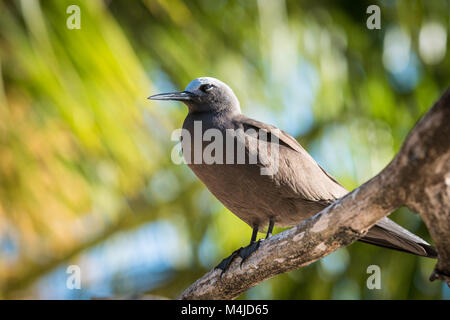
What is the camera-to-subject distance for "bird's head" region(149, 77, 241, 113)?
3838mm

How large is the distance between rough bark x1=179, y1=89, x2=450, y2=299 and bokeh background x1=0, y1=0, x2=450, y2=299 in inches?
73.7

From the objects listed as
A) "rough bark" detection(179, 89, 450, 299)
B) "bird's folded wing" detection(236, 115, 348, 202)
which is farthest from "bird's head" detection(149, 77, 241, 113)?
"rough bark" detection(179, 89, 450, 299)

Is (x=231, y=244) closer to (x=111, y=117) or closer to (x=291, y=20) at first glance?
(x=111, y=117)

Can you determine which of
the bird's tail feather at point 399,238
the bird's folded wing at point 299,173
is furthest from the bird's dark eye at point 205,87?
the bird's tail feather at point 399,238

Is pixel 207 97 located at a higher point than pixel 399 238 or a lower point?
higher

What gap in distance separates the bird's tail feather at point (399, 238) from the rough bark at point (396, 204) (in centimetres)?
59

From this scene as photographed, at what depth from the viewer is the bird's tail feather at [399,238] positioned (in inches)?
125

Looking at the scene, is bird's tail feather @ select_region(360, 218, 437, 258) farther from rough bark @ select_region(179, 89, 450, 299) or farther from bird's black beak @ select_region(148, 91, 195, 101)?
bird's black beak @ select_region(148, 91, 195, 101)

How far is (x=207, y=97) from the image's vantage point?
152 inches

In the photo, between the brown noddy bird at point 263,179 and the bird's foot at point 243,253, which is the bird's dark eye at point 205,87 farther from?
the bird's foot at point 243,253

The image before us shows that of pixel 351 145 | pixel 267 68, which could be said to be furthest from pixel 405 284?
pixel 267 68

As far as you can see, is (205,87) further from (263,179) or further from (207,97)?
(263,179)

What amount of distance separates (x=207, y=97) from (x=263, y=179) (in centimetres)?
77

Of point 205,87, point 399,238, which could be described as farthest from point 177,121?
point 399,238
